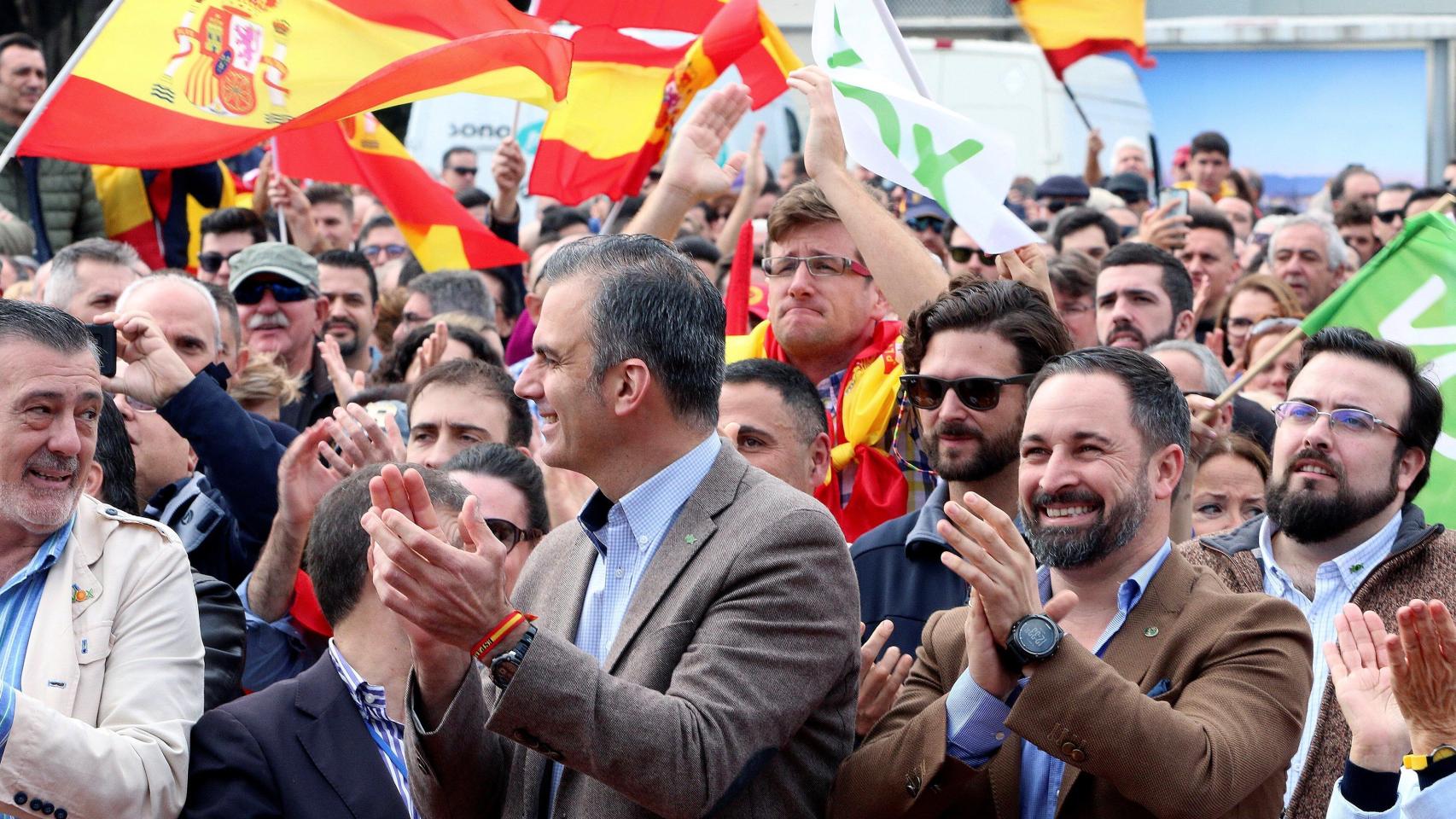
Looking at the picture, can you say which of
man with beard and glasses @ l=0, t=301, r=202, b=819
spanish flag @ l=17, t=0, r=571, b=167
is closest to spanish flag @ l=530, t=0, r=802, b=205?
spanish flag @ l=17, t=0, r=571, b=167

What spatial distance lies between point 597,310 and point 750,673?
2.34 ft

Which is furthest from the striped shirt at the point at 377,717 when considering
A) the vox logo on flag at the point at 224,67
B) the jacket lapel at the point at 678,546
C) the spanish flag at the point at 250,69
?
the vox logo on flag at the point at 224,67

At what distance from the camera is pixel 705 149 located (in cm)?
590

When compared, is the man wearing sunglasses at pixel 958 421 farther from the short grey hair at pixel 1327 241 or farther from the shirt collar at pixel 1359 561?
the short grey hair at pixel 1327 241

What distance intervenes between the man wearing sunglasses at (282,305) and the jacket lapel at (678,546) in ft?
14.1

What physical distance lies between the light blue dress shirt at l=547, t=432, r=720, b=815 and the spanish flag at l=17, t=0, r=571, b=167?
2604 mm

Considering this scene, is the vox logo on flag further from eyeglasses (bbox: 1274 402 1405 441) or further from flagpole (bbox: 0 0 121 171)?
eyeglasses (bbox: 1274 402 1405 441)

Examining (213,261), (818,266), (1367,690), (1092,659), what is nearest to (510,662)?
(1092,659)

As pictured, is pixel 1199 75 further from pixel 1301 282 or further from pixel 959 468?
pixel 959 468

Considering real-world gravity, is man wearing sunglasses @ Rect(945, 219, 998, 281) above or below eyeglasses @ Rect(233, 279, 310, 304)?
below

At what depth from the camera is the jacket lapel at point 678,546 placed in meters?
3.20

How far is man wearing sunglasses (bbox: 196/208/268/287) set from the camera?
28.7 feet

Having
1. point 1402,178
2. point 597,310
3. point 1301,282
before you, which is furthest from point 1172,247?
point 1402,178

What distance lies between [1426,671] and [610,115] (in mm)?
4339
